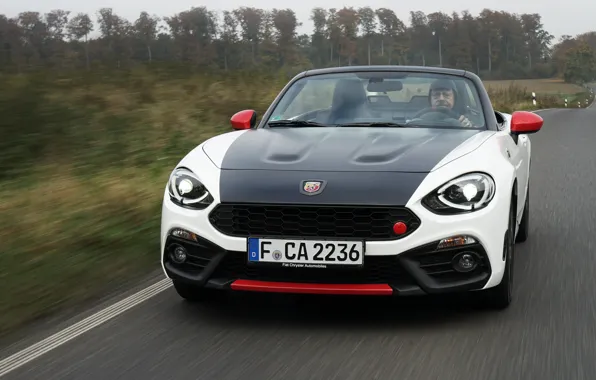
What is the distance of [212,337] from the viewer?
4.39 metres

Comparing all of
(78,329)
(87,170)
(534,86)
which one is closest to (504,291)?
(78,329)

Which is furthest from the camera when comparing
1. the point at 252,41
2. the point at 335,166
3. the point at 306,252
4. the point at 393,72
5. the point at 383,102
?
the point at 252,41

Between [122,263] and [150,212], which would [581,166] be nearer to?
[150,212]

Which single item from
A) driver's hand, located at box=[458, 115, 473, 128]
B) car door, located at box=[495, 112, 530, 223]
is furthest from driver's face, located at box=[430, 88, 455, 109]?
car door, located at box=[495, 112, 530, 223]

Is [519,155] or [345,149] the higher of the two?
[345,149]

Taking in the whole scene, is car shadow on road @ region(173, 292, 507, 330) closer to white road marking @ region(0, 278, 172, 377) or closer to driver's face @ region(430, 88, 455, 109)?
white road marking @ region(0, 278, 172, 377)

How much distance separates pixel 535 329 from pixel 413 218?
792 mm

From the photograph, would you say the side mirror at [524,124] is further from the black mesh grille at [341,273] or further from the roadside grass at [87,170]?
the roadside grass at [87,170]

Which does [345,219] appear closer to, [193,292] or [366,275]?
[366,275]

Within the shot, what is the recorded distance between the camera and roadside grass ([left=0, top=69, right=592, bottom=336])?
581cm

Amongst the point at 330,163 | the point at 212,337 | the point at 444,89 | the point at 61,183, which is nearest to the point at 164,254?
the point at 212,337

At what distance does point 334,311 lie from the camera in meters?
4.85

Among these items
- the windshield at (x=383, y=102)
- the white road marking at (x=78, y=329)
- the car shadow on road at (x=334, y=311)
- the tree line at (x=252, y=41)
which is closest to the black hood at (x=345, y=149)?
the windshield at (x=383, y=102)

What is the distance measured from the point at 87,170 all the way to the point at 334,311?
20.2ft
